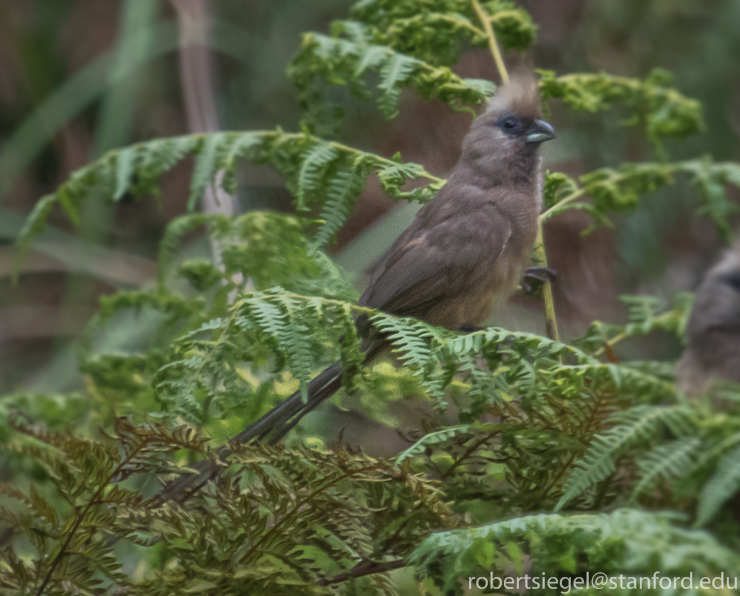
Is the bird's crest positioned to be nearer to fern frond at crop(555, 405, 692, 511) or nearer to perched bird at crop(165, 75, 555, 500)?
perched bird at crop(165, 75, 555, 500)

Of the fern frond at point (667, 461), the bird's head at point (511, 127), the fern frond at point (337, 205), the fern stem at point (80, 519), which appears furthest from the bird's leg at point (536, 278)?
the fern stem at point (80, 519)

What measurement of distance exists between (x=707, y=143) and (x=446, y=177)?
5.27ft

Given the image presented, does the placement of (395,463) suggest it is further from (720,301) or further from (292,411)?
(720,301)

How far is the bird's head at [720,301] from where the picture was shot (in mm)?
842

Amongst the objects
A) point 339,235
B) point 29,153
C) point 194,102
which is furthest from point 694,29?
point 29,153

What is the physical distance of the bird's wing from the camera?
3.71 ft

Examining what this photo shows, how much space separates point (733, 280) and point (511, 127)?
44cm

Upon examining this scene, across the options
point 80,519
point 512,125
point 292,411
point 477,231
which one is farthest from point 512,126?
point 80,519

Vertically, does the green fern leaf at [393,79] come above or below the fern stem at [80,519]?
above

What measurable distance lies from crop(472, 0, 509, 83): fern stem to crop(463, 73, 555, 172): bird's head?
0.07m

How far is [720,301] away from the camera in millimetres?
871

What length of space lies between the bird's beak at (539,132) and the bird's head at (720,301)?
349 millimetres

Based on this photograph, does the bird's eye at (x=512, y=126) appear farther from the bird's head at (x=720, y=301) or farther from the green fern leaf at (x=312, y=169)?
the bird's head at (x=720, y=301)

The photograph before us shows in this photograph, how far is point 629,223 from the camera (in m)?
2.36
